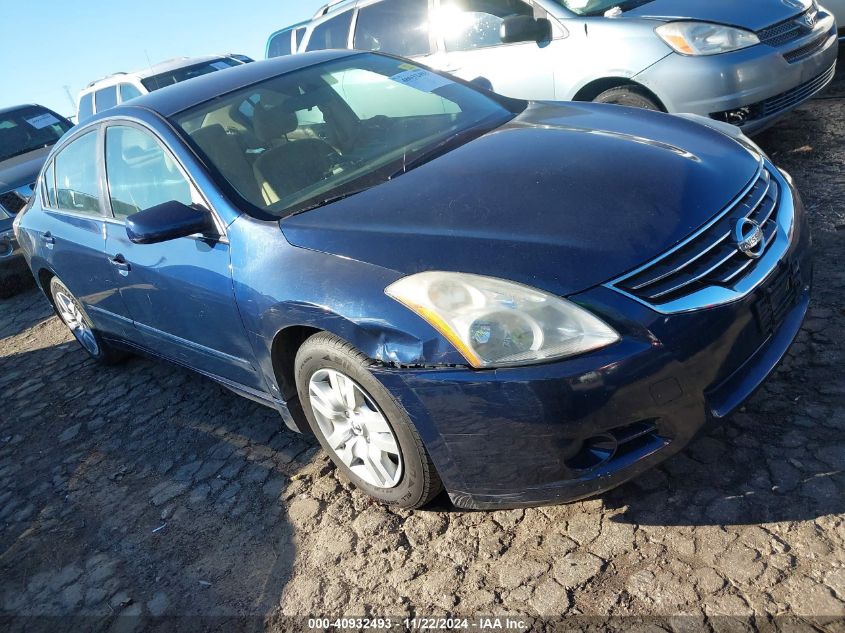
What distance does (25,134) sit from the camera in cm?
942

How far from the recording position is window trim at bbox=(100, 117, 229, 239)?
112 inches

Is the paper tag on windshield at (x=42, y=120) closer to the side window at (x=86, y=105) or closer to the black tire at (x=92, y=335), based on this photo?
the side window at (x=86, y=105)

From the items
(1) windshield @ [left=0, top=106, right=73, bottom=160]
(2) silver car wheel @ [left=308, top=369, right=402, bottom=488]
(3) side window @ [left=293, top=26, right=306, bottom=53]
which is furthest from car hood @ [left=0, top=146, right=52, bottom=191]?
(2) silver car wheel @ [left=308, top=369, right=402, bottom=488]

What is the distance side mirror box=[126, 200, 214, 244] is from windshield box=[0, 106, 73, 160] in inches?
295

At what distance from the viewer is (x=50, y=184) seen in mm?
4496

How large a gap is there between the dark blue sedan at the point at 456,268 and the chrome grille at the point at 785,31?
6.57 feet

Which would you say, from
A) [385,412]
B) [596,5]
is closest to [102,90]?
[596,5]

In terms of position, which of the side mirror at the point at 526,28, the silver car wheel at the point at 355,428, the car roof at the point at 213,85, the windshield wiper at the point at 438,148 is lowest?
the silver car wheel at the point at 355,428

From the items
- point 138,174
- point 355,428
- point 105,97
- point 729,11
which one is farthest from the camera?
point 105,97

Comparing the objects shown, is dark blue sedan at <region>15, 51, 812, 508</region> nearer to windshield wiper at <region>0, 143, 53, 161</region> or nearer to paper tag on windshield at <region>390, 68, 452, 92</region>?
paper tag on windshield at <region>390, 68, 452, 92</region>

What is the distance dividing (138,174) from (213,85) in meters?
0.57

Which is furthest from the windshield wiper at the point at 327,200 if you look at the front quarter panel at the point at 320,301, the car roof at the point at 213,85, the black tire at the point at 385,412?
the car roof at the point at 213,85

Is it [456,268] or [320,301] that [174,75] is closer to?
[320,301]

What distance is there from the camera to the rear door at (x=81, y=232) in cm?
381
